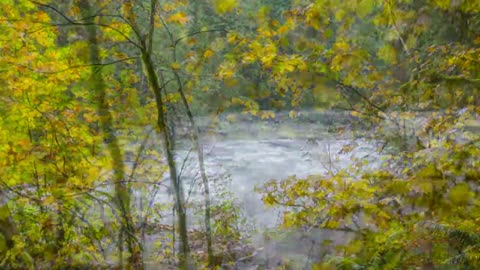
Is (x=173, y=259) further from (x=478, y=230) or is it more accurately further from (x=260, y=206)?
(x=260, y=206)

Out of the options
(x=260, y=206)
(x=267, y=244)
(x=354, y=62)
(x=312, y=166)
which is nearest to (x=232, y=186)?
(x=260, y=206)

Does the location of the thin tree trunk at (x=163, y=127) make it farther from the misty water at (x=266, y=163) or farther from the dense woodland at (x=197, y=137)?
the misty water at (x=266, y=163)

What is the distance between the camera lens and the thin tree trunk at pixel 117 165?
365cm

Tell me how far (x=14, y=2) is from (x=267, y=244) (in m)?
3.60

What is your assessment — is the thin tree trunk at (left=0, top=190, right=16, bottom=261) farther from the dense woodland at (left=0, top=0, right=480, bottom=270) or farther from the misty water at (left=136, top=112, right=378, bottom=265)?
the misty water at (left=136, top=112, right=378, bottom=265)

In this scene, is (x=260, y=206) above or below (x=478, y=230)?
below

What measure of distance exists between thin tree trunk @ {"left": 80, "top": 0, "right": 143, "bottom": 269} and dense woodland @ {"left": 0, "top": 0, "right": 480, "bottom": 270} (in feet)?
0.04

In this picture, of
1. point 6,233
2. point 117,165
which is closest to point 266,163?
point 117,165

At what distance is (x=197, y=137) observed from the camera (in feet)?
13.0

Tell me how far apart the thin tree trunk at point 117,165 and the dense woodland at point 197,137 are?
0.01m

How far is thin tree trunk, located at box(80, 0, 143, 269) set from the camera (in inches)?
144

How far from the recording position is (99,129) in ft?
14.8

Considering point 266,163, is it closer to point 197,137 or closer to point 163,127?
point 197,137

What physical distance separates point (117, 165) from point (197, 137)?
0.71m
